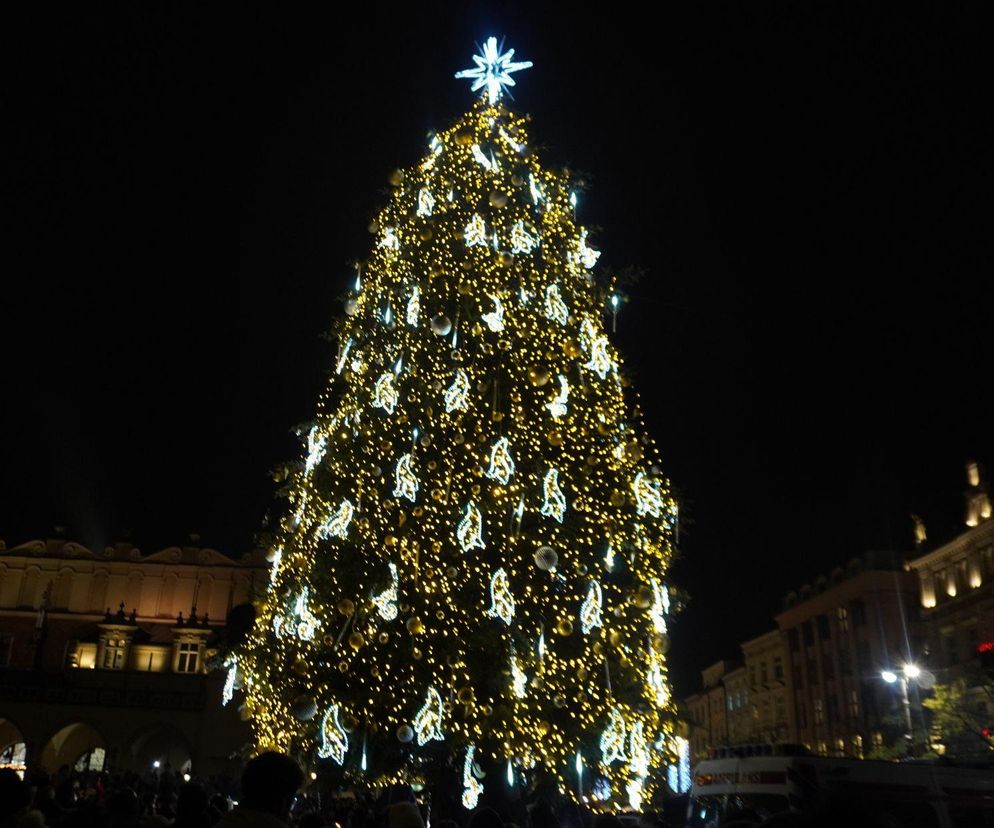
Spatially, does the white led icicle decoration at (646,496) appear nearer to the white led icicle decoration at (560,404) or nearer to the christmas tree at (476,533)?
the christmas tree at (476,533)

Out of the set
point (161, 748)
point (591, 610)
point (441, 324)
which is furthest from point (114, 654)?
point (591, 610)

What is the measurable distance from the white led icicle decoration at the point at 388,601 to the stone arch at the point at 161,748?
35.7 meters

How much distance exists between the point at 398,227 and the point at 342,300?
187cm

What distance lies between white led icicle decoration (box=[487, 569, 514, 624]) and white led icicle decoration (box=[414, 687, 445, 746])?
152 centimetres

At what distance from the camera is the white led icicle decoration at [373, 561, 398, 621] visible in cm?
1464

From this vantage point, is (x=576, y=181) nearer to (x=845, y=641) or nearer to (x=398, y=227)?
(x=398, y=227)

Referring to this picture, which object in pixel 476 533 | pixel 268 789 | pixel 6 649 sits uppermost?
pixel 6 649

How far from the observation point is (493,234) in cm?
1758

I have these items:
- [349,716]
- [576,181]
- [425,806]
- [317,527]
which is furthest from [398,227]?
[425,806]

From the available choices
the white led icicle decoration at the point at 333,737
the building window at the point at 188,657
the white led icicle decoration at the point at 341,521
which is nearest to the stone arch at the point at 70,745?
the building window at the point at 188,657

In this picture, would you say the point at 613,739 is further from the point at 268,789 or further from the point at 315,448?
the point at 268,789

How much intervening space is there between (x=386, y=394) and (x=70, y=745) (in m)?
42.3

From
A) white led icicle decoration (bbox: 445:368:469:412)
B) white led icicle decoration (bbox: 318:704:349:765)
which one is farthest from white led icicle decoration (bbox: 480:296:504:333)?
white led icicle decoration (bbox: 318:704:349:765)

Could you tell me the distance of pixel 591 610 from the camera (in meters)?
15.0
